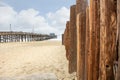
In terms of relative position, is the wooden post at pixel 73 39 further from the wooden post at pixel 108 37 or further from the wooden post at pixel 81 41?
the wooden post at pixel 108 37

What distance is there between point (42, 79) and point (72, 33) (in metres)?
1.60

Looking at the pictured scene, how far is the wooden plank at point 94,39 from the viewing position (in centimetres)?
346

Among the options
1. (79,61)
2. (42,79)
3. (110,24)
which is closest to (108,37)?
(110,24)

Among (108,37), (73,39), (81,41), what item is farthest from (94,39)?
(73,39)

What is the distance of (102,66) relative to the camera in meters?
3.12

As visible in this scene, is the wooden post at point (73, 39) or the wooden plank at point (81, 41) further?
the wooden post at point (73, 39)

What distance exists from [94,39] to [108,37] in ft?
1.78

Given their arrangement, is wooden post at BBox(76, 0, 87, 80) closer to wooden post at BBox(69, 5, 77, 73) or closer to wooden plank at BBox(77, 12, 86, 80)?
wooden plank at BBox(77, 12, 86, 80)

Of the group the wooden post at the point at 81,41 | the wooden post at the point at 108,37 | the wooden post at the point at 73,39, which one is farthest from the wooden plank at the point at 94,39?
the wooden post at the point at 73,39

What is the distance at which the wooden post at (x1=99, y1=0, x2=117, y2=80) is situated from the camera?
9.78 feet

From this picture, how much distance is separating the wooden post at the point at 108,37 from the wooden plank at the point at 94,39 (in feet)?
1.28

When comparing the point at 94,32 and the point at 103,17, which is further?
the point at 94,32

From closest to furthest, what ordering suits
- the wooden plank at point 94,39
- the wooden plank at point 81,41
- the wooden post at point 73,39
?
the wooden plank at point 94,39
the wooden plank at point 81,41
the wooden post at point 73,39

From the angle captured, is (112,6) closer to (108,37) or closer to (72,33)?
(108,37)
